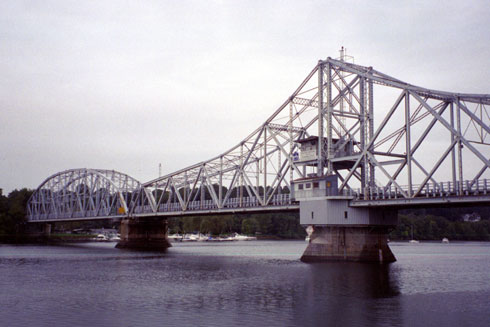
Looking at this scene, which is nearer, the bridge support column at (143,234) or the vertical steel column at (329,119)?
the vertical steel column at (329,119)

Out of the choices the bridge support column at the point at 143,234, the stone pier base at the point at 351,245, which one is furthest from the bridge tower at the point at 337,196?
the bridge support column at the point at 143,234

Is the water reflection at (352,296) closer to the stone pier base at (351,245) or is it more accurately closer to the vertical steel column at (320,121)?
the stone pier base at (351,245)

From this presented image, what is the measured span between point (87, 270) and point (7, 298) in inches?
1093

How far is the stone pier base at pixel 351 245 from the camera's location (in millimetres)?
74375

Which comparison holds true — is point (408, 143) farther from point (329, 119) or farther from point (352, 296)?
→ point (352, 296)

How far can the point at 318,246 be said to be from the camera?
252ft

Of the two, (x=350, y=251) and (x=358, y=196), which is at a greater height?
(x=358, y=196)

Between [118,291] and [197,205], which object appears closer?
[118,291]

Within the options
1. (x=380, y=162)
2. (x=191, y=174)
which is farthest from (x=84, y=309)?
(x=191, y=174)

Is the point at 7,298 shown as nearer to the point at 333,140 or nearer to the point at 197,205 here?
the point at 333,140

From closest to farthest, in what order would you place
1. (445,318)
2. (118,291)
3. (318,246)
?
(445,318) → (118,291) → (318,246)

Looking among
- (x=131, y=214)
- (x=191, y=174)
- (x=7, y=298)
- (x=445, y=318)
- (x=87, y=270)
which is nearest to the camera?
(x=445, y=318)

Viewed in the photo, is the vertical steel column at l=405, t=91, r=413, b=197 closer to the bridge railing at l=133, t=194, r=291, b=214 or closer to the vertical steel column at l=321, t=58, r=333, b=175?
the vertical steel column at l=321, t=58, r=333, b=175

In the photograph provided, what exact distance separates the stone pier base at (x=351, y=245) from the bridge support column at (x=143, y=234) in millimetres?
72466
